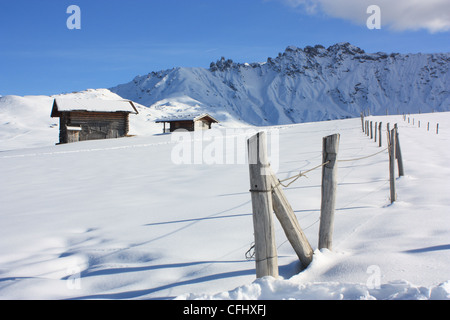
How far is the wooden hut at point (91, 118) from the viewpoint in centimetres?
2762

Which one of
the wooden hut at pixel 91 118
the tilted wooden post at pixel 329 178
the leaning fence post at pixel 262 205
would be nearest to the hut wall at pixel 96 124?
the wooden hut at pixel 91 118

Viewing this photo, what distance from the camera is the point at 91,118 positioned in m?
28.8

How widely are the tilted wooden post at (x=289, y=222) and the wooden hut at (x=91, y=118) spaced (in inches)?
1092

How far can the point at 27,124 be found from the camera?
162 ft

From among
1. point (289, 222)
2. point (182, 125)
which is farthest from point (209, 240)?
point (182, 125)

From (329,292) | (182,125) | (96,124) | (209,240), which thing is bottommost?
(209,240)

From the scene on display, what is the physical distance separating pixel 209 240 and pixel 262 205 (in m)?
2.18

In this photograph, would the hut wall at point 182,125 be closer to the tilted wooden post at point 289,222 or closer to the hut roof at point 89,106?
the hut roof at point 89,106

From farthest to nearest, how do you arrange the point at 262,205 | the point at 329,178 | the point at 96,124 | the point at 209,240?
the point at 96,124, the point at 209,240, the point at 329,178, the point at 262,205

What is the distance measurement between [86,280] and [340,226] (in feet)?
11.2

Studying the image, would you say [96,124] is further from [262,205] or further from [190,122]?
[262,205]

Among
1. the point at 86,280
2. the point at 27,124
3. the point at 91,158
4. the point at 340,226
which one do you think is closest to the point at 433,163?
the point at 340,226
